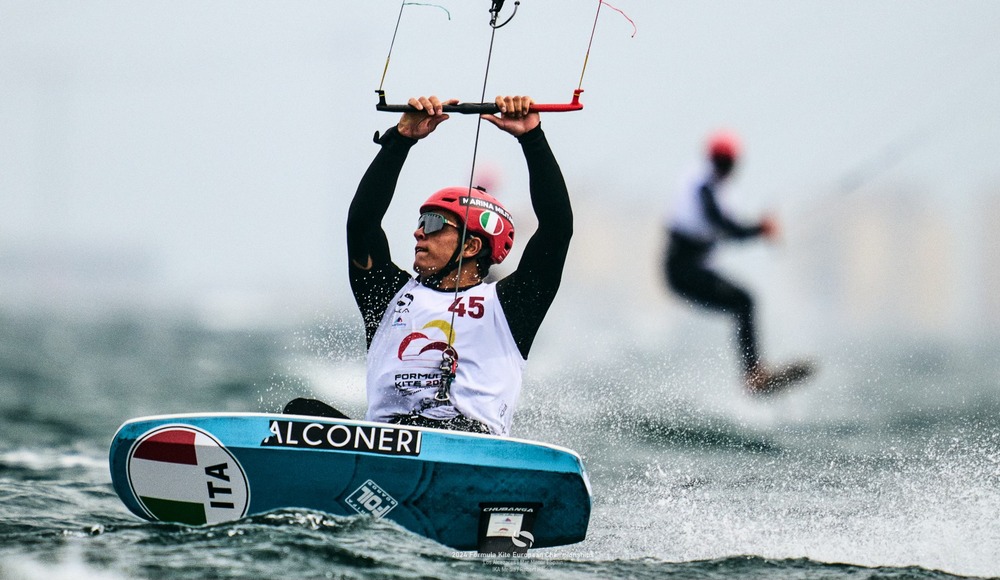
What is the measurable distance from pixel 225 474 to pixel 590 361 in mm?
19289

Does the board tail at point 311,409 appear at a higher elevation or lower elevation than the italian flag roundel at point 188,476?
higher

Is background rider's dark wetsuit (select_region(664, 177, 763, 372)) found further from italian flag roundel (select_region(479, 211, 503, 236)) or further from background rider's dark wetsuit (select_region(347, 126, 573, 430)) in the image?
background rider's dark wetsuit (select_region(347, 126, 573, 430))

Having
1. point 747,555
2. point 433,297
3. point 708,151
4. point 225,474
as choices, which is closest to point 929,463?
point 708,151

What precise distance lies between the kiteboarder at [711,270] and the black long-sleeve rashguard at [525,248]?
13.2ft

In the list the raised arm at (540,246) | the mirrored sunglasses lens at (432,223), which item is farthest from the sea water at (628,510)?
the mirrored sunglasses lens at (432,223)

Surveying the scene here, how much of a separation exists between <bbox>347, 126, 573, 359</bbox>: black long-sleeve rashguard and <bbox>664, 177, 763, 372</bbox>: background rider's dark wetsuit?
4018 millimetres

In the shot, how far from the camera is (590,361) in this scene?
24312mm

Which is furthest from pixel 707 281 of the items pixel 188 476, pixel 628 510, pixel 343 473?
pixel 188 476

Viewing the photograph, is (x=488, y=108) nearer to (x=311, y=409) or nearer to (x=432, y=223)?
(x=432, y=223)

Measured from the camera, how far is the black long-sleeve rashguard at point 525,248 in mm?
5773

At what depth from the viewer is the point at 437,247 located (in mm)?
5996

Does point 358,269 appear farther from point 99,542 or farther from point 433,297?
point 99,542

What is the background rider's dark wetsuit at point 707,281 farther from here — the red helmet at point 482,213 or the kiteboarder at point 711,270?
the red helmet at point 482,213

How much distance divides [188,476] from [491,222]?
184cm
